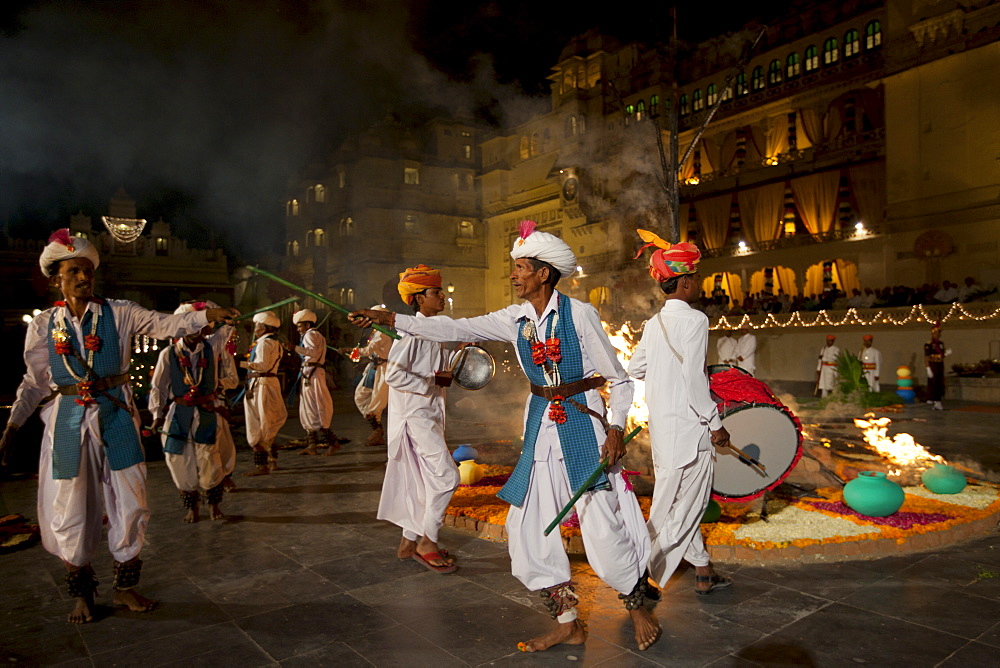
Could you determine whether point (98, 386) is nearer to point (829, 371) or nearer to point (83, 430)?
point (83, 430)

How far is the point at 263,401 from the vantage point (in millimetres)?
8289

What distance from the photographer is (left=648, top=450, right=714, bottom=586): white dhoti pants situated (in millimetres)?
3797

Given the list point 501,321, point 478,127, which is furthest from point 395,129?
point 501,321

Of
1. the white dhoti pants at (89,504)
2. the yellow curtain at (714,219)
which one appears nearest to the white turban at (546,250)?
the white dhoti pants at (89,504)

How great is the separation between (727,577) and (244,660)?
9.19 ft

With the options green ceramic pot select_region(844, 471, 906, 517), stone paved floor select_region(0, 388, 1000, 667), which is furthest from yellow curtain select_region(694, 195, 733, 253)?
stone paved floor select_region(0, 388, 1000, 667)

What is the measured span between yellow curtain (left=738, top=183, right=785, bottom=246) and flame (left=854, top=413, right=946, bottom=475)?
18757mm

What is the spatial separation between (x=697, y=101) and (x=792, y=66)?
16.9ft

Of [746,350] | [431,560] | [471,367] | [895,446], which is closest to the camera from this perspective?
[431,560]

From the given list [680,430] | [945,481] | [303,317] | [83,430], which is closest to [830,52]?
[303,317]

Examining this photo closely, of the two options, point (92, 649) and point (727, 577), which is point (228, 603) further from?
point (727, 577)

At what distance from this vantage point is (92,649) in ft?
11.0

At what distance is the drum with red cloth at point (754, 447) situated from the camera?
4785 mm

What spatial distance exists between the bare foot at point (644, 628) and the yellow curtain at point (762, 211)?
2913 centimetres
